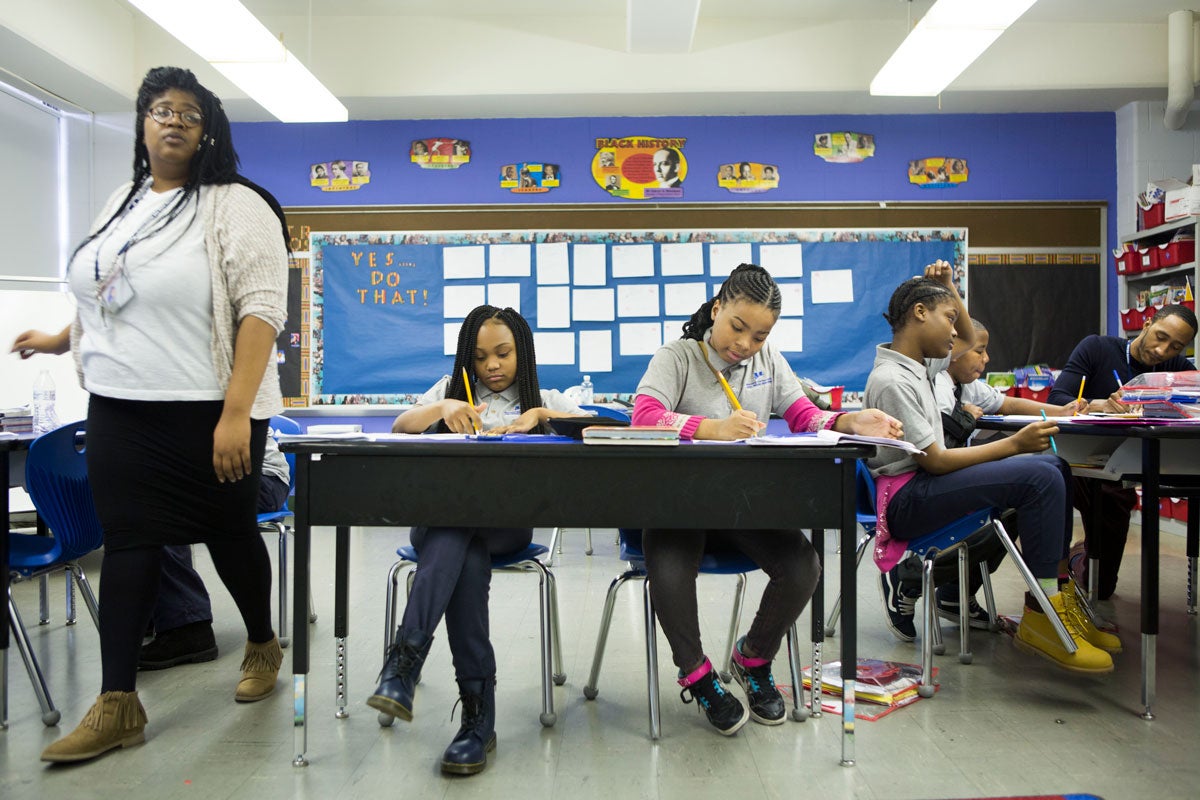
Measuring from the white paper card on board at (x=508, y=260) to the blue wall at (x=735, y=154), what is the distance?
0.95 feet

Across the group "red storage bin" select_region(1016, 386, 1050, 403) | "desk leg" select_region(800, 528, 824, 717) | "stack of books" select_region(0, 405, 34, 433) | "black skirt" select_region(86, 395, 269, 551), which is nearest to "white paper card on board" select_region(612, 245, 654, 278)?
"red storage bin" select_region(1016, 386, 1050, 403)

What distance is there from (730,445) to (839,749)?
27.3 inches

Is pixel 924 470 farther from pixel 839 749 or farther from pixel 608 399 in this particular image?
pixel 608 399

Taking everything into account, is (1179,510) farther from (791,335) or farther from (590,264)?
(590,264)

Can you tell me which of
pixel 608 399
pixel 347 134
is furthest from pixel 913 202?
pixel 347 134

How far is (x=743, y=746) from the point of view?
1.93 m

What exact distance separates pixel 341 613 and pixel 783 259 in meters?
4.06

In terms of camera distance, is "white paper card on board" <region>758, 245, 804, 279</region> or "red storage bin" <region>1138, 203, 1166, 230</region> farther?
"white paper card on board" <region>758, 245, 804, 279</region>

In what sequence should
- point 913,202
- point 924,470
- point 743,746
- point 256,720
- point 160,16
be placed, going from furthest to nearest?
1. point 913,202
2. point 160,16
3. point 924,470
4. point 256,720
5. point 743,746

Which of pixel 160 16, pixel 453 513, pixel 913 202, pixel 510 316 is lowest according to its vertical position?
pixel 453 513

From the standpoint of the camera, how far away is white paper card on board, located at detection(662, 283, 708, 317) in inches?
217

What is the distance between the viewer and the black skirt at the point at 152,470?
1.86 metres

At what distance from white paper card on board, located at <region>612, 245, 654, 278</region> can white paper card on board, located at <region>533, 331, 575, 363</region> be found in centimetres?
48

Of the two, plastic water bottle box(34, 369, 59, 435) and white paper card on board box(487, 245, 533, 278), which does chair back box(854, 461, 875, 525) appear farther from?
white paper card on board box(487, 245, 533, 278)
